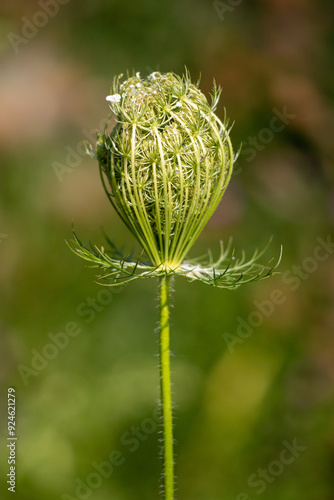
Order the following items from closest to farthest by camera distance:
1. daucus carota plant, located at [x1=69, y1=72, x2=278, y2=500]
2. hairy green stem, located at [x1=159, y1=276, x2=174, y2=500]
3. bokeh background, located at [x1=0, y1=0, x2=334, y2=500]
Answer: hairy green stem, located at [x1=159, y1=276, x2=174, y2=500]
daucus carota plant, located at [x1=69, y1=72, x2=278, y2=500]
bokeh background, located at [x1=0, y1=0, x2=334, y2=500]

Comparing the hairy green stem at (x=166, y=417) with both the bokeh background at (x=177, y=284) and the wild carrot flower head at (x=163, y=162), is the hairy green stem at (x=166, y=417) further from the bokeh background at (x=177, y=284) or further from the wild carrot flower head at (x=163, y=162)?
the bokeh background at (x=177, y=284)

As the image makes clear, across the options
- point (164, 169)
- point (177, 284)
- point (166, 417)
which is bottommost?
point (166, 417)

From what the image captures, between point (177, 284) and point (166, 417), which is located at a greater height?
point (177, 284)

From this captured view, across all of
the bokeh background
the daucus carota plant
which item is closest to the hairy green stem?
the daucus carota plant

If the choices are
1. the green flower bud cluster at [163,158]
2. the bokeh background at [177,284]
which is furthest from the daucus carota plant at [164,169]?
the bokeh background at [177,284]

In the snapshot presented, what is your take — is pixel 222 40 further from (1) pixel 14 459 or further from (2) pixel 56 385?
(1) pixel 14 459

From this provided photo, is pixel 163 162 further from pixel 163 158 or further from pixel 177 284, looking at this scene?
pixel 177 284

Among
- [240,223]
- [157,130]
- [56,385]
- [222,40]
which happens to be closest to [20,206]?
[56,385]

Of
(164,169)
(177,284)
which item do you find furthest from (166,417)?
(177,284)

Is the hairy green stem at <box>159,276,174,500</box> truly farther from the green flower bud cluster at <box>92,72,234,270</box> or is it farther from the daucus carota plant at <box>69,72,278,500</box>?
the green flower bud cluster at <box>92,72,234,270</box>
